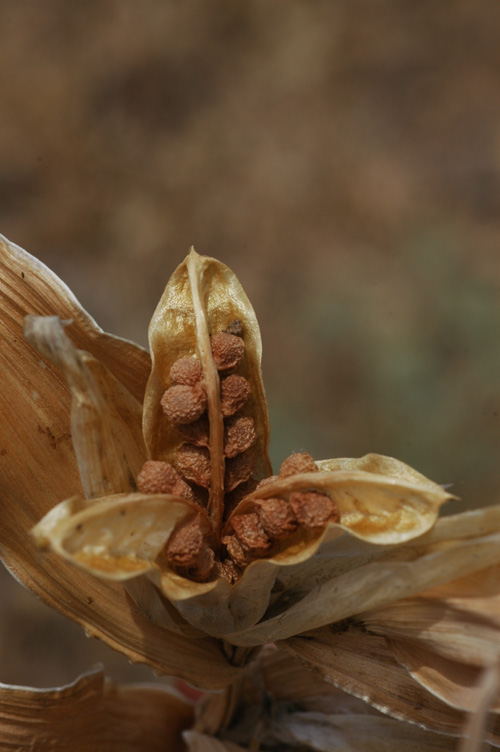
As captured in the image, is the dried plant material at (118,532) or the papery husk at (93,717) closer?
the dried plant material at (118,532)

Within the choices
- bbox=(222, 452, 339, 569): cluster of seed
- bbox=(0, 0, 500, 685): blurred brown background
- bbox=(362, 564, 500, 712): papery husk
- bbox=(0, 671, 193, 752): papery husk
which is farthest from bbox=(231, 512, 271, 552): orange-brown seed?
bbox=(0, 0, 500, 685): blurred brown background

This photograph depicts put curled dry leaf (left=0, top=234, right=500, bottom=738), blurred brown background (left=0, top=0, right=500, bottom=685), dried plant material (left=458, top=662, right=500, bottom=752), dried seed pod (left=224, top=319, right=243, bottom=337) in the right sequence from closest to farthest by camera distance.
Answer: dried plant material (left=458, top=662, right=500, bottom=752) → curled dry leaf (left=0, top=234, right=500, bottom=738) → dried seed pod (left=224, top=319, right=243, bottom=337) → blurred brown background (left=0, top=0, right=500, bottom=685)

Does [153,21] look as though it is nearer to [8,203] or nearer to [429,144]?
[8,203]

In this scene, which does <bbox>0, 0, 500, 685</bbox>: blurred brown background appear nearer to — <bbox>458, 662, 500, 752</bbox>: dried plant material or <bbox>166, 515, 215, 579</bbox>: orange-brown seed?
<bbox>166, 515, 215, 579</bbox>: orange-brown seed

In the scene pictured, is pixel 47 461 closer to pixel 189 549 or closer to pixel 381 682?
pixel 189 549

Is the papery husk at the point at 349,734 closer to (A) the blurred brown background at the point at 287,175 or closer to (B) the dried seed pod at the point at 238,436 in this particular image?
(B) the dried seed pod at the point at 238,436

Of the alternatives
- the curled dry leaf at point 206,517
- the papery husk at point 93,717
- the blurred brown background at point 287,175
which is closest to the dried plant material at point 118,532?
the curled dry leaf at point 206,517

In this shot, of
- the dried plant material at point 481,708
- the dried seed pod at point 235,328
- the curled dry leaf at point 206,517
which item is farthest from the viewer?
the dried seed pod at point 235,328
